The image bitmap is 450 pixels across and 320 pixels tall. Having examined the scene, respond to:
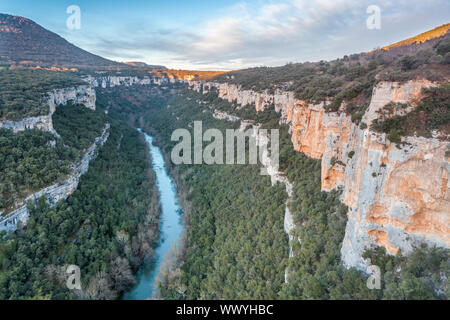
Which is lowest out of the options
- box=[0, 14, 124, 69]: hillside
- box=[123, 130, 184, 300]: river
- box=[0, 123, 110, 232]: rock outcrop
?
box=[123, 130, 184, 300]: river

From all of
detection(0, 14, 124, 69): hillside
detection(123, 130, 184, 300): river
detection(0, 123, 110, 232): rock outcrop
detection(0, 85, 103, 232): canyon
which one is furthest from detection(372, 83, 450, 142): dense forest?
detection(0, 14, 124, 69): hillside

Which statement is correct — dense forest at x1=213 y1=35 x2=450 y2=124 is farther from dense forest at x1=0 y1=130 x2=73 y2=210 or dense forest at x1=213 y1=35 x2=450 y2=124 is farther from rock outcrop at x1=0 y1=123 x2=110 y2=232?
dense forest at x1=0 y1=130 x2=73 y2=210

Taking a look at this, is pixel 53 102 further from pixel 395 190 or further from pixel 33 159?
pixel 395 190

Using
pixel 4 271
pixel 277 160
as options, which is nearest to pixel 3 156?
pixel 4 271

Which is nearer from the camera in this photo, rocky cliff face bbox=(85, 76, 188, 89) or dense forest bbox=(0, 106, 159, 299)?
dense forest bbox=(0, 106, 159, 299)

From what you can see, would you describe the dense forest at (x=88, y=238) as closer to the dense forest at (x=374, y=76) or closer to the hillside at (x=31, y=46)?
the dense forest at (x=374, y=76)

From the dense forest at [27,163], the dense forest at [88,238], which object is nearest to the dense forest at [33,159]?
the dense forest at [27,163]
